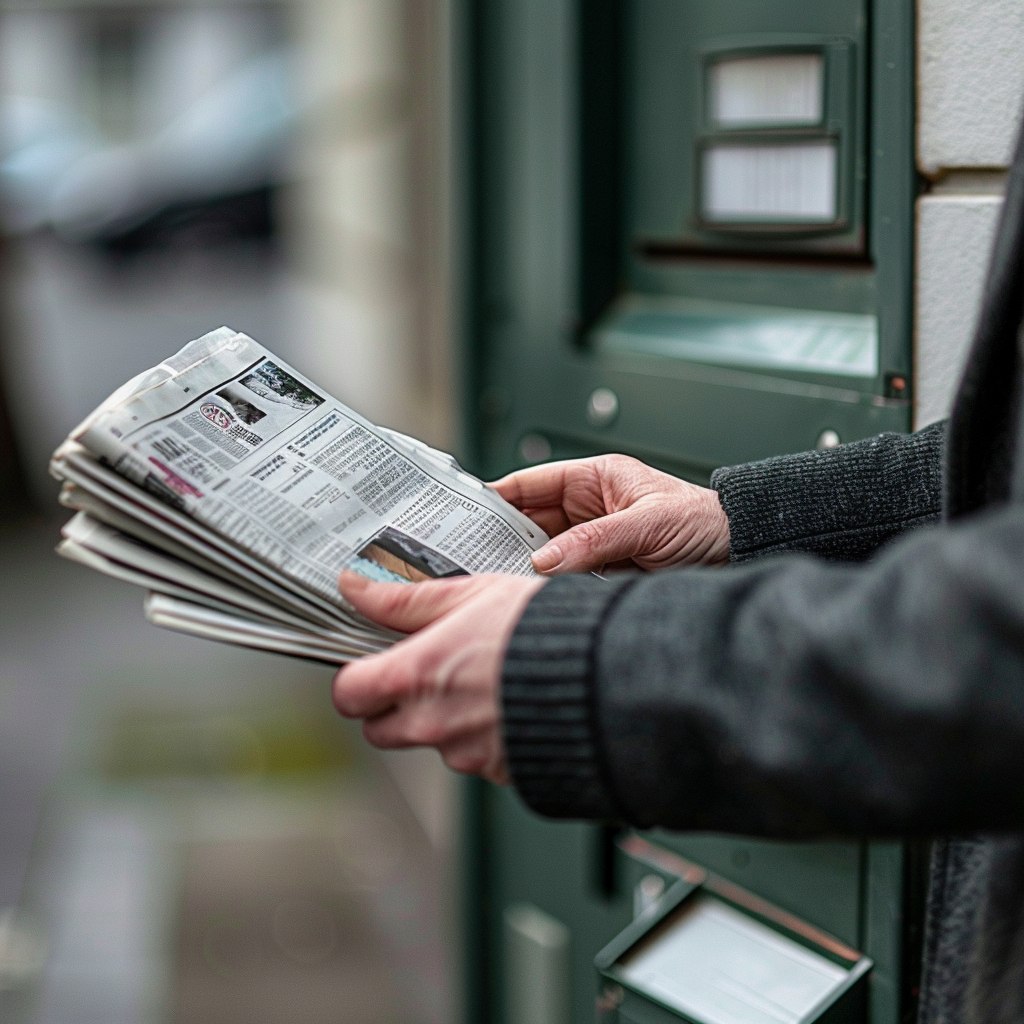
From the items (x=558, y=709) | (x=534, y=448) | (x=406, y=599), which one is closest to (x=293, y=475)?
(x=406, y=599)

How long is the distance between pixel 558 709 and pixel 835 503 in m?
0.52

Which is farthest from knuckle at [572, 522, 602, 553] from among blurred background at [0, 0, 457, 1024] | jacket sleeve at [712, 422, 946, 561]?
blurred background at [0, 0, 457, 1024]

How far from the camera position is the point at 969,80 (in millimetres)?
1375

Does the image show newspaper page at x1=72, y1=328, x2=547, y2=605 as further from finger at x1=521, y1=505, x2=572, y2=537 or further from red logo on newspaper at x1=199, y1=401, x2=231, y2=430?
finger at x1=521, y1=505, x2=572, y2=537

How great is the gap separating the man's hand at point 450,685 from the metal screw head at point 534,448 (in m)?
Result: 1.15

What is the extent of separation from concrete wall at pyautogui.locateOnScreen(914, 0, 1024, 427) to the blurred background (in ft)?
3.58

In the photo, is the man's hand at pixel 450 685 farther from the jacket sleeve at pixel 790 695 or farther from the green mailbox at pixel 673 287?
the green mailbox at pixel 673 287

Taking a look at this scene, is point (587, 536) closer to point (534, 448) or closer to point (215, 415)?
point (215, 415)

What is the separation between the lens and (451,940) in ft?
8.64

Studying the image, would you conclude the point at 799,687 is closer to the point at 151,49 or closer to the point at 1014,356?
the point at 1014,356

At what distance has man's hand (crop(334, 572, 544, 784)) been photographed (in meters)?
0.93

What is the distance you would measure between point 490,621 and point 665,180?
117 centimetres

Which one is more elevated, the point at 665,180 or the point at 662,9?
the point at 662,9

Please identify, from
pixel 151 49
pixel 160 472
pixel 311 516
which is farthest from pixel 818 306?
pixel 151 49
